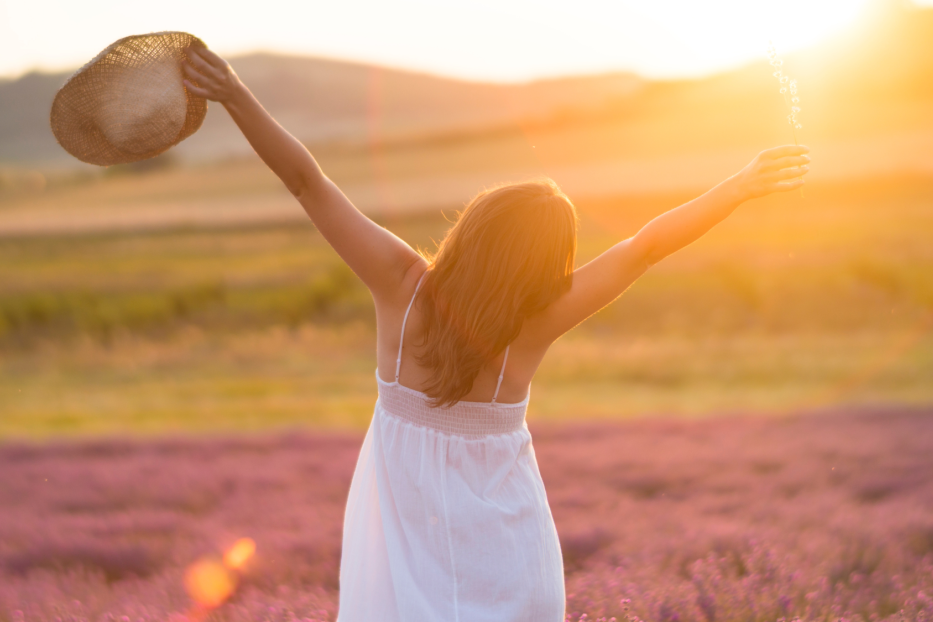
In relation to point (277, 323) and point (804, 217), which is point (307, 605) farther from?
point (804, 217)

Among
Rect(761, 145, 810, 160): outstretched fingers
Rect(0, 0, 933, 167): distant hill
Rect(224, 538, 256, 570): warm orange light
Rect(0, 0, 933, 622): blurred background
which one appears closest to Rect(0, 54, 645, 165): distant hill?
Rect(0, 0, 933, 167): distant hill

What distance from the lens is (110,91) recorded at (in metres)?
2.35

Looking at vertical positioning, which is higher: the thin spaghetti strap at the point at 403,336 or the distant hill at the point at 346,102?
the distant hill at the point at 346,102

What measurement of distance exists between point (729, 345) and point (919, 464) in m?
11.6

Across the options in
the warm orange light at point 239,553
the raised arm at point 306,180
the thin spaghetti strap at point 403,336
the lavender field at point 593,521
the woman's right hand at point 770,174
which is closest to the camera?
the raised arm at point 306,180

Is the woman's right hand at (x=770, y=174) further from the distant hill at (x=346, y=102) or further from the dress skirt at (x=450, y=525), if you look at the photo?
the distant hill at (x=346, y=102)

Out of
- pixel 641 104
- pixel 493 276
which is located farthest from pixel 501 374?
pixel 641 104

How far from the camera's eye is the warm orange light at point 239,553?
4.17 meters

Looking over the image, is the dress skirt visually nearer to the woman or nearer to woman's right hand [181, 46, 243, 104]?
the woman

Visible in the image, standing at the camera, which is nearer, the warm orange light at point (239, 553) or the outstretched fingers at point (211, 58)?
the outstretched fingers at point (211, 58)

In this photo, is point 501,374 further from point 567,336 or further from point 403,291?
point 567,336

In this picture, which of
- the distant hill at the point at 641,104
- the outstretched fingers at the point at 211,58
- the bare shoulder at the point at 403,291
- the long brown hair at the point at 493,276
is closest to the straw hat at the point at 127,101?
the outstretched fingers at the point at 211,58

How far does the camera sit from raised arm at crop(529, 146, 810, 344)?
2219mm

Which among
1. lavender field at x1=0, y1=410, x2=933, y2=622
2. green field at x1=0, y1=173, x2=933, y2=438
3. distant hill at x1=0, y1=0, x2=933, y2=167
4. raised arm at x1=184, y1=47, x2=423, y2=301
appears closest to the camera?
raised arm at x1=184, y1=47, x2=423, y2=301
